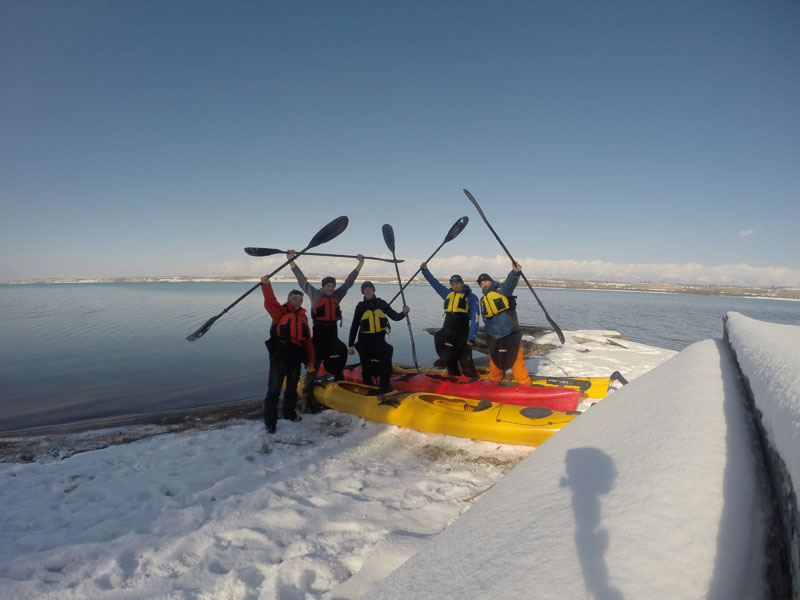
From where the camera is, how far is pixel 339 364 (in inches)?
274

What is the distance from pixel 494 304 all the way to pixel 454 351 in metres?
1.40

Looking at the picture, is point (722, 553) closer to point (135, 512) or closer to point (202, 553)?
point (202, 553)

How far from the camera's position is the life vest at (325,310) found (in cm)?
654

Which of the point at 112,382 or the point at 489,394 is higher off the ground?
the point at 489,394

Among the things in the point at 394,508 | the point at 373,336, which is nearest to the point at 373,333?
the point at 373,336

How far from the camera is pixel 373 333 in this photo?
6355 mm

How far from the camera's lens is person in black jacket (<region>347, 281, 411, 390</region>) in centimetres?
632

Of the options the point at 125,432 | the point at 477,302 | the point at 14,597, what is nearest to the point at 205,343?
the point at 125,432

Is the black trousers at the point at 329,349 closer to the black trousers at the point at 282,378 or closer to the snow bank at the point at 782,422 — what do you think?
the black trousers at the point at 282,378

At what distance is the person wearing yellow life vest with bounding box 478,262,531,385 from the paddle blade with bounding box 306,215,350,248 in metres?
3.96

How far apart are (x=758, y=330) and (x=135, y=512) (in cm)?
524

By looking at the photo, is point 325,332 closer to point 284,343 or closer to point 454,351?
point 284,343

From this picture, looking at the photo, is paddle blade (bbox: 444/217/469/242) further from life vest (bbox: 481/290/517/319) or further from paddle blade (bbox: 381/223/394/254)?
life vest (bbox: 481/290/517/319)

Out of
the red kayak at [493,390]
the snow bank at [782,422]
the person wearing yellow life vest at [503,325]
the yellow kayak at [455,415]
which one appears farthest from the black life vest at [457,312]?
the snow bank at [782,422]
